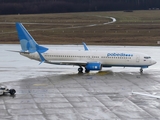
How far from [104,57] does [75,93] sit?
16.7 m

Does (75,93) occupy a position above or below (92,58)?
below

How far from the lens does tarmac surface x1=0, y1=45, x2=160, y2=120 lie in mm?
45656

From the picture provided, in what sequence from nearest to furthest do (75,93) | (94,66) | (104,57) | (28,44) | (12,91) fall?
(12,91) < (75,93) < (94,66) < (104,57) < (28,44)

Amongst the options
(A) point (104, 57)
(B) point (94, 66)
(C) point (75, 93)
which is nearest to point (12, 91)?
(C) point (75, 93)

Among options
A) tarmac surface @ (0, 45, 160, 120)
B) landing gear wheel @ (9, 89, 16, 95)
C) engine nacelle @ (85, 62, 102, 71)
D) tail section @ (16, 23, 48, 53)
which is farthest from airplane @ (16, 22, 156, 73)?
landing gear wheel @ (9, 89, 16, 95)

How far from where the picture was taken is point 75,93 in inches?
2207

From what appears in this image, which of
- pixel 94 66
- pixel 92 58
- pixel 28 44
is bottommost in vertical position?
pixel 94 66

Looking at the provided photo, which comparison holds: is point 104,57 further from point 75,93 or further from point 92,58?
point 75,93

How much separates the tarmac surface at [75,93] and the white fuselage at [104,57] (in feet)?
5.44

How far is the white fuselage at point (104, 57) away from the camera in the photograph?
235ft

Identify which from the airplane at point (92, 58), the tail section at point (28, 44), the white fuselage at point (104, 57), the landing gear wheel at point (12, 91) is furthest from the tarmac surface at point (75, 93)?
the tail section at point (28, 44)

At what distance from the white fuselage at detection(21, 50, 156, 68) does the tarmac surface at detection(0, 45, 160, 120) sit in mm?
1658

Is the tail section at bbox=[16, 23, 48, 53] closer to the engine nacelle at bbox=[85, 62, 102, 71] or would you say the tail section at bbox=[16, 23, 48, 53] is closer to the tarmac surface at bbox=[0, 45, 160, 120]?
the tarmac surface at bbox=[0, 45, 160, 120]

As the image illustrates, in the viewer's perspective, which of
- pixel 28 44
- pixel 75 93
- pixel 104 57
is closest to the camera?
pixel 75 93
